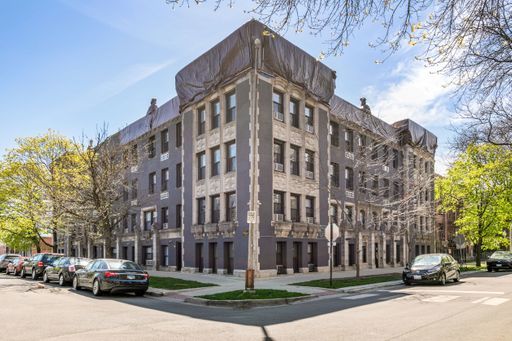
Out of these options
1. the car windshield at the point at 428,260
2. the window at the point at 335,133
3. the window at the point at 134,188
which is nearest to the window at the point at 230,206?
the window at the point at 335,133

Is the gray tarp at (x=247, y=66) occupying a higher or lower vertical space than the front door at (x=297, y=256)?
higher

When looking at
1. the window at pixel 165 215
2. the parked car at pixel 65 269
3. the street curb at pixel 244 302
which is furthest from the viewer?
the window at pixel 165 215

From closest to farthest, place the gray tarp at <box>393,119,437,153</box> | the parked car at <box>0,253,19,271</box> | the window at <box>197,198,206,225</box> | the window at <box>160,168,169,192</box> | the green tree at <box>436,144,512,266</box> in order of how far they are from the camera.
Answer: the window at <box>197,198,206,225</box>, the window at <box>160,168,169,192</box>, the green tree at <box>436,144,512,266</box>, the parked car at <box>0,253,19,271</box>, the gray tarp at <box>393,119,437,153</box>

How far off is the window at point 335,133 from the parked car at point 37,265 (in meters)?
20.0

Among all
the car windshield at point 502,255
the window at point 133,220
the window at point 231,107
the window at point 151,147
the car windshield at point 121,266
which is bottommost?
the car windshield at point 502,255

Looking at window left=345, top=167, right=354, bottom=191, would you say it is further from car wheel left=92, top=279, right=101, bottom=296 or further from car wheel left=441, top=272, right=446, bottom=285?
car wheel left=92, top=279, right=101, bottom=296

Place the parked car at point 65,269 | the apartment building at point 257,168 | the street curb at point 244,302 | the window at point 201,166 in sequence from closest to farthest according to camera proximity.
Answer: the street curb at point 244,302
the parked car at point 65,269
the apartment building at point 257,168
the window at point 201,166

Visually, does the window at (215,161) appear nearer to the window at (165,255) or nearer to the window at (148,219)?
the window at (165,255)

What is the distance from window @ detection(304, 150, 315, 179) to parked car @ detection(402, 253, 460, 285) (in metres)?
9.26

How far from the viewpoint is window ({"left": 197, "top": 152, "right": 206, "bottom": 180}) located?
30.8m

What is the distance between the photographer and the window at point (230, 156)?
2809 centimetres

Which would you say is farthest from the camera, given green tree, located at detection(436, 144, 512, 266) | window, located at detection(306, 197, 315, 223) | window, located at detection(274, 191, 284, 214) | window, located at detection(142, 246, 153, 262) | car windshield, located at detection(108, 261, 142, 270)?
green tree, located at detection(436, 144, 512, 266)

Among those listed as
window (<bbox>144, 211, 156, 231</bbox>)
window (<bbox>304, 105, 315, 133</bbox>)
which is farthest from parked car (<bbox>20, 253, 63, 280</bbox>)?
window (<bbox>304, 105, 315, 133</bbox>)

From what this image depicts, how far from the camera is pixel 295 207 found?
29047 mm
